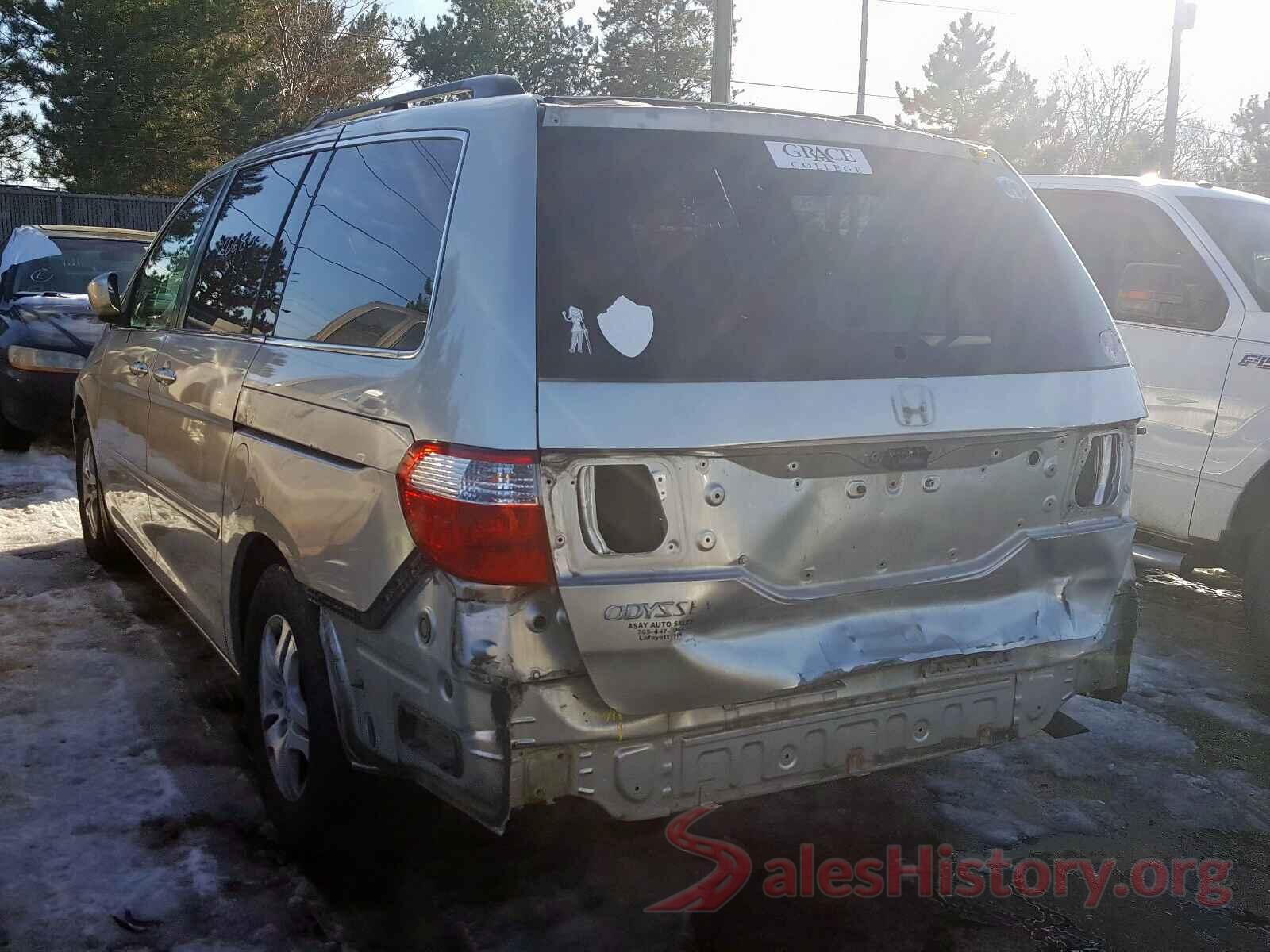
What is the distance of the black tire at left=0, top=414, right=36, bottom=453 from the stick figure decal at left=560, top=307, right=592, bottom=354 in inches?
343

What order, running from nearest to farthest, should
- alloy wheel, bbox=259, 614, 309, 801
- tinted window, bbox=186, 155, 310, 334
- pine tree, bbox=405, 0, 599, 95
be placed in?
alloy wheel, bbox=259, 614, 309, 801 → tinted window, bbox=186, 155, 310, 334 → pine tree, bbox=405, 0, 599, 95

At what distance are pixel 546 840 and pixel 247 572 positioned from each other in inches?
46.2

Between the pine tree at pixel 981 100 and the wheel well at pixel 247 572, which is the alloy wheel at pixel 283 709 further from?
the pine tree at pixel 981 100

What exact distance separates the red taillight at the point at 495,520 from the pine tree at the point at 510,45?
3819cm

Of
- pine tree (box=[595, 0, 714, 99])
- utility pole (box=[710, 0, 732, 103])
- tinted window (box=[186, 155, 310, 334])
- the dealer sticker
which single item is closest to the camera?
the dealer sticker

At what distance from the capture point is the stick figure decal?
2414 millimetres

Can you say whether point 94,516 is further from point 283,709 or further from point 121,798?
point 283,709

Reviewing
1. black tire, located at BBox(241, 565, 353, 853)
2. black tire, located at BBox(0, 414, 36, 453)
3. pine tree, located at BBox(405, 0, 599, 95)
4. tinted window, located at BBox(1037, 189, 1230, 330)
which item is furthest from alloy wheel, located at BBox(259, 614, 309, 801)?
pine tree, located at BBox(405, 0, 599, 95)

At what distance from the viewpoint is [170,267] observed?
4734 mm

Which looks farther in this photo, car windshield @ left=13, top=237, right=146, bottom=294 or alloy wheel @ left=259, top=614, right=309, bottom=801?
car windshield @ left=13, top=237, right=146, bottom=294

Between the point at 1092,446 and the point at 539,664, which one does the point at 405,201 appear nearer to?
the point at 539,664

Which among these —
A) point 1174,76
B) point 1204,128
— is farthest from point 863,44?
point 1204,128

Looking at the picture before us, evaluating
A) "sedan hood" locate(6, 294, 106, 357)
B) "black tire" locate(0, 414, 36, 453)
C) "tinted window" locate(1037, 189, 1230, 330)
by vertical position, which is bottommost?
"black tire" locate(0, 414, 36, 453)

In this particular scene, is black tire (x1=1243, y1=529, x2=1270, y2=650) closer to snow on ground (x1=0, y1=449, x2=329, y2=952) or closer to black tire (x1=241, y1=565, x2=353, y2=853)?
black tire (x1=241, y1=565, x2=353, y2=853)
